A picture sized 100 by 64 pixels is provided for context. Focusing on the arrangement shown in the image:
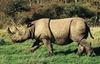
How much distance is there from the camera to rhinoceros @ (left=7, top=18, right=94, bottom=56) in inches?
511

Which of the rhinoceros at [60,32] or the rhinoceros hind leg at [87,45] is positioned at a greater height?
the rhinoceros at [60,32]

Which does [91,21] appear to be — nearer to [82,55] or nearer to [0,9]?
[0,9]

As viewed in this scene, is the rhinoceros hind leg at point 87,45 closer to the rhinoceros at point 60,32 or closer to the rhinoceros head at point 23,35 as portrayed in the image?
the rhinoceros at point 60,32

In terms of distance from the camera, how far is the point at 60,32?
1332 centimetres

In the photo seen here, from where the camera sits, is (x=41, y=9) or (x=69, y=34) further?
(x=41, y=9)

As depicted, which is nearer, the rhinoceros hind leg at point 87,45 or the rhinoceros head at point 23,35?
the rhinoceros hind leg at point 87,45

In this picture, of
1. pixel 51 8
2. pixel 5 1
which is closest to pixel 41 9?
pixel 51 8

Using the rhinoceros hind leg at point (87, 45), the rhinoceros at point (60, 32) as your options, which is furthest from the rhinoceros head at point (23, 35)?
the rhinoceros hind leg at point (87, 45)

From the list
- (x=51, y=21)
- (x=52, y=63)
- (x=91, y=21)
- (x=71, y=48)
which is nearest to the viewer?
(x=52, y=63)

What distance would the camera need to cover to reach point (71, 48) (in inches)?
601

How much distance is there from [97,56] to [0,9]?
1009 inches

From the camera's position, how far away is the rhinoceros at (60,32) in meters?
13.0

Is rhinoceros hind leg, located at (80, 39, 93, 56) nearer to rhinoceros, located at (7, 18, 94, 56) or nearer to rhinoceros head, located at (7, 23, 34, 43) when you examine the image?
rhinoceros, located at (7, 18, 94, 56)

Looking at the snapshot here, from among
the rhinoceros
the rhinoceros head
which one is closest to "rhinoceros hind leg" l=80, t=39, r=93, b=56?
the rhinoceros
